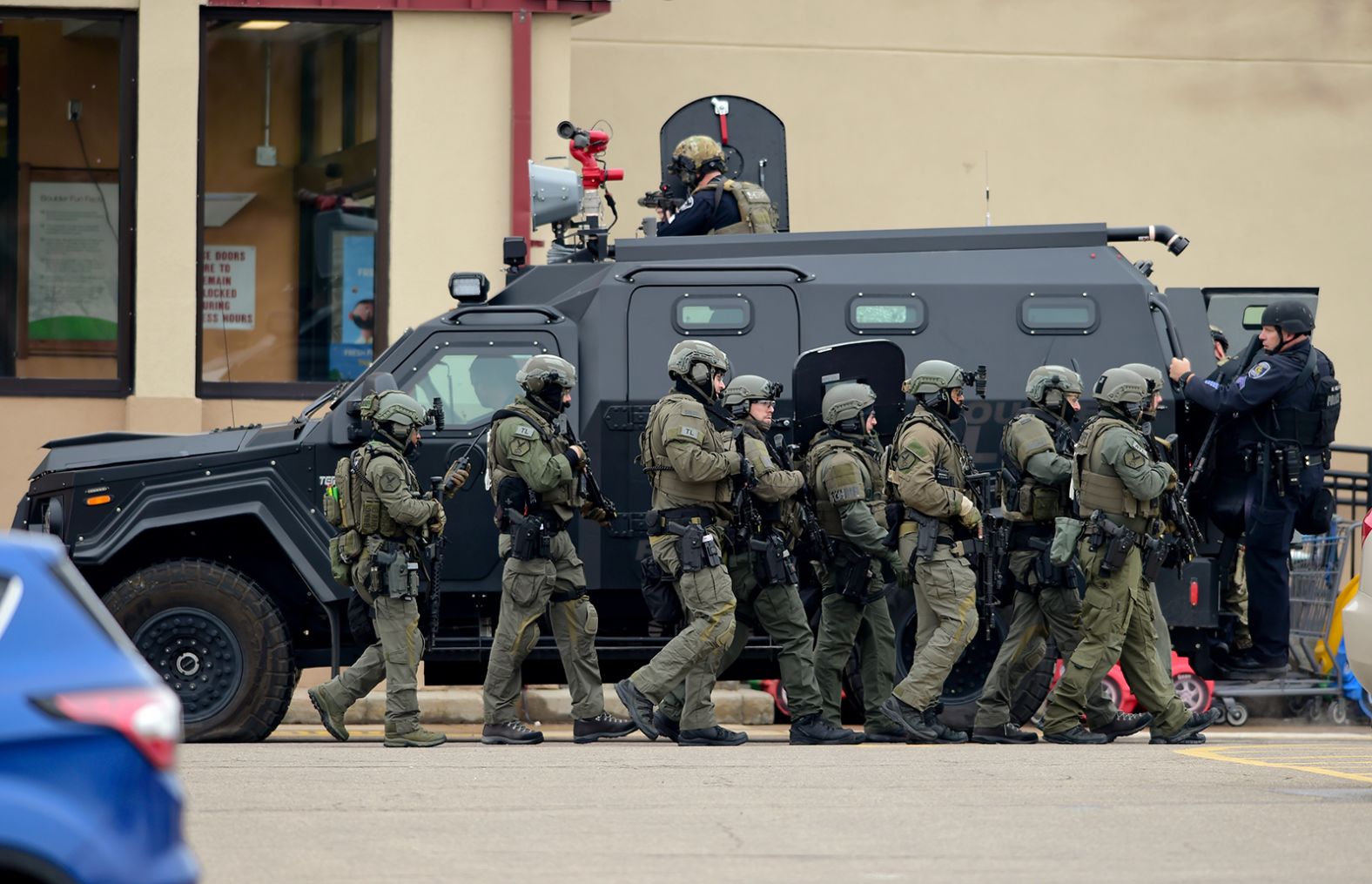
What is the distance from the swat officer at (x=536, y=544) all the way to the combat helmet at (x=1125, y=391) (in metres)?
2.47

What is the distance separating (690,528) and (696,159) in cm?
258

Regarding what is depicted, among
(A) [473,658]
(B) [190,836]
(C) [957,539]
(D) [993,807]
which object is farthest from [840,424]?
(B) [190,836]

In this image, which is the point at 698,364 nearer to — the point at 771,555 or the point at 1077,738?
the point at 771,555

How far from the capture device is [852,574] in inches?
384

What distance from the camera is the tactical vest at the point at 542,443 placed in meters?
9.42

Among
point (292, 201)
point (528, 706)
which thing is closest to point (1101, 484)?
point (528, 706)

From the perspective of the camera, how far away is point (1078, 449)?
9734mm

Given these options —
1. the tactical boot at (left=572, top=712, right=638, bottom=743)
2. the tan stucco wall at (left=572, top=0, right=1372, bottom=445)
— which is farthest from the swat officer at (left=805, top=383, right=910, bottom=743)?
the tan stucco wall at (left=572, top=0, right=1372, bottom=445)

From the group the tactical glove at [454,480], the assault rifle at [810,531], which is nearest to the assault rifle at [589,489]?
the tactical glove at [454,480]

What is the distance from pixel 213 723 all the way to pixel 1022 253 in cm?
475

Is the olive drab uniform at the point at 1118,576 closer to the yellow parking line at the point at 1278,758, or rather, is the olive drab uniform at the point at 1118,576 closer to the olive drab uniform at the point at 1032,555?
the olive drab uniform at the point at 1032,555

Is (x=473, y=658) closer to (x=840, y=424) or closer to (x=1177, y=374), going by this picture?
(x=840, y=424)

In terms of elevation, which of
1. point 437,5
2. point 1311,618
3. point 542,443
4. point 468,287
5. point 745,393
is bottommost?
point 1311,618

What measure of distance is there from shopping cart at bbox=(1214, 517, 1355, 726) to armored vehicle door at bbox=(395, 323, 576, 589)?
16.6 ft
